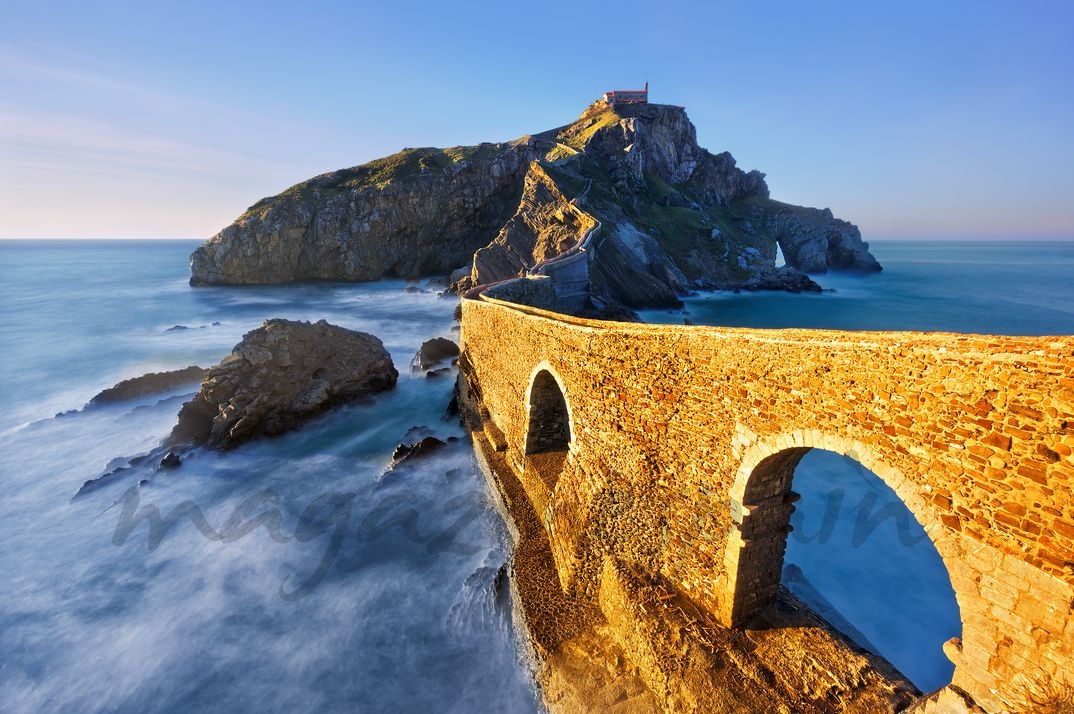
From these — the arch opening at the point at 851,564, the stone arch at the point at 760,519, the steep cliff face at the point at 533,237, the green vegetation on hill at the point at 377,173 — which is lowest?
the arch opening at the point at 851,564

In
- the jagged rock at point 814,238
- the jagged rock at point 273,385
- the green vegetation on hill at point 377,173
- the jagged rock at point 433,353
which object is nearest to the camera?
the jagged rock at point 273,385

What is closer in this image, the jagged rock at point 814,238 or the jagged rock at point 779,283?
the jagged rock at point 779,283

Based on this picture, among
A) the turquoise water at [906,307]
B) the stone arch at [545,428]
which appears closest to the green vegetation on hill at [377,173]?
the turquoise water at [906,307]

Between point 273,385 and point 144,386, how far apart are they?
10374mm

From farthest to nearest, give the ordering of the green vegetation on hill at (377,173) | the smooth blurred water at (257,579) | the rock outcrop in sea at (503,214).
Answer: the green vegetation on hill at (377,173) → the rock outcrop in sea at (503,214) → the smooth blurred water at (257,579)

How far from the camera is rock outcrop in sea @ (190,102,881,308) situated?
→ 55.1m

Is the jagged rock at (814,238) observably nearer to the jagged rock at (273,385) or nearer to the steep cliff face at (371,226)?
the steep cliff face at (371,226)

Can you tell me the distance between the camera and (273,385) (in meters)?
19.4

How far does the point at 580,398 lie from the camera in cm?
1029

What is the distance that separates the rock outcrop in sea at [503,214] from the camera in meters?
55.1

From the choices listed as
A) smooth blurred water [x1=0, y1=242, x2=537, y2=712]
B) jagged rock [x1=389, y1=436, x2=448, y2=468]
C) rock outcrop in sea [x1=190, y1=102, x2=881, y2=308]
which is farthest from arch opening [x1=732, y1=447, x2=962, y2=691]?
rock outcrop in sea [x1=190, y1=102, x2=881, y2=308]

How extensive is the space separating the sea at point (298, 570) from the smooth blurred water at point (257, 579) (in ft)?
0.14

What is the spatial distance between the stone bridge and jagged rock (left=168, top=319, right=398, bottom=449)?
12450mm

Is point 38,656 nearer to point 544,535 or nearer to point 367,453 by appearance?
point 367,453
